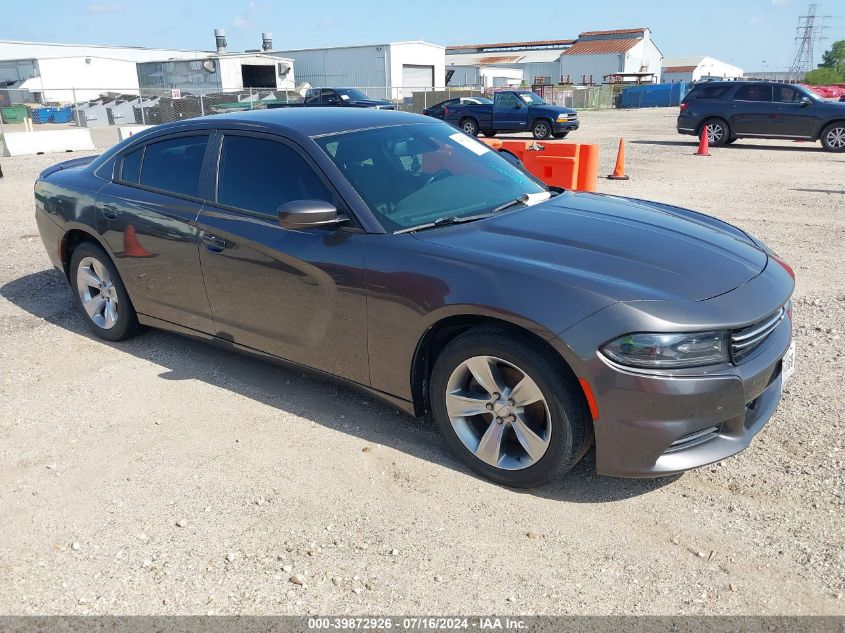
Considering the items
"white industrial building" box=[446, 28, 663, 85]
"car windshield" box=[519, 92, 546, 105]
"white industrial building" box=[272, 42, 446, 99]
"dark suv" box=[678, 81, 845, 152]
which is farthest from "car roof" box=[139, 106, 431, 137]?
"white industrial building" box=[446, 28, 663, 85]

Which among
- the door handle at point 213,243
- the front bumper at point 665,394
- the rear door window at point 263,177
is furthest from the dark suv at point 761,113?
the door handle at point 213,243

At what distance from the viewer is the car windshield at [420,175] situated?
362cm

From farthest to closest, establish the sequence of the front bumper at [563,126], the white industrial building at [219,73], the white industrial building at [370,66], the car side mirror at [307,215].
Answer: the white industrial building at [370,66]
the white industrial building at [219,73]
the front bumper at [563,126]
the car side mirror at [307,215]

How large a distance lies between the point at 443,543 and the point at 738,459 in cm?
159

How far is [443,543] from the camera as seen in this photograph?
287 cm

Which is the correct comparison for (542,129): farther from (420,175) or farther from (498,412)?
(498,412)

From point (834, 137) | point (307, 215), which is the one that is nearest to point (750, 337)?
point (307, 215)

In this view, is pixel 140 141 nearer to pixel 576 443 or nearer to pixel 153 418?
pixel 153 418

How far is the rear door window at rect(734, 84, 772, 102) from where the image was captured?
18.0 metres

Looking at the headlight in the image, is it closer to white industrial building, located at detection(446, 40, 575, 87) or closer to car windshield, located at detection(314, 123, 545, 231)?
car windshield, located at detection(314, 123, 545, 231)

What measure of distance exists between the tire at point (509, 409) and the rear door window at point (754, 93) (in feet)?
59.5

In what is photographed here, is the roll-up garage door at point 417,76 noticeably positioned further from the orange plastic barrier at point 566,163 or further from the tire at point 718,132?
the orange plastic barrier at point 566,163

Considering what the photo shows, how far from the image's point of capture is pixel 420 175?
3.84 m

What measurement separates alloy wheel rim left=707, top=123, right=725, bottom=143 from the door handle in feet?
58.7
